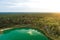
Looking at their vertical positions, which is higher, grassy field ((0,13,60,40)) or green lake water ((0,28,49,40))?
grassy field ((0,13,60,40))

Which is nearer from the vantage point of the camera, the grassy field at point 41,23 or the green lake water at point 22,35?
the green lake water at point 22,35

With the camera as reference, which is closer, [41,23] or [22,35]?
[22,35]

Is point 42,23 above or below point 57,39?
above

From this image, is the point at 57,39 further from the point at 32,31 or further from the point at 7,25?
the point at 7,25

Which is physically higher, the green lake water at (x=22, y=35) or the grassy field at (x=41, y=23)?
the grassy field at (x=41, y=23)

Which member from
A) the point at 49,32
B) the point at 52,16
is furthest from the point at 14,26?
the point at 52,16

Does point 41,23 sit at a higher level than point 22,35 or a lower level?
higher

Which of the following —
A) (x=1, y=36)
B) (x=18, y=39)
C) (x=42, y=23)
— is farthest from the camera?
(x=42, y=23)

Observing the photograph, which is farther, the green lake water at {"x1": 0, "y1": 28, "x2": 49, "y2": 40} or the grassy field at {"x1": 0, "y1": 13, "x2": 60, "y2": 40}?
the grassy field at {"x1": 0, "y1": 13, "x2": 60, "y2": 40}
